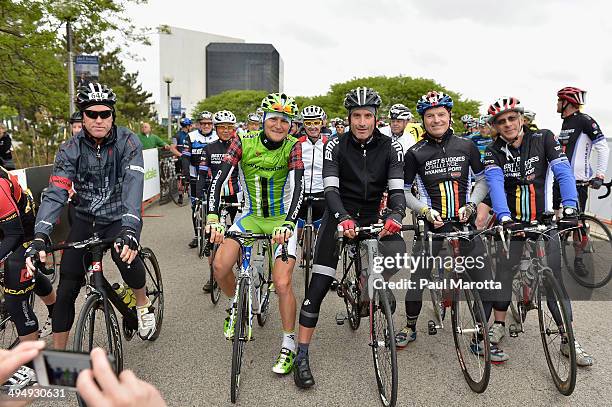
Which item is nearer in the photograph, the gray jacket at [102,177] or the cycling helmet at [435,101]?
the gray jacket at [102,177]

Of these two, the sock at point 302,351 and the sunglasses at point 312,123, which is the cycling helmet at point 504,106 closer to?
the sock at point 302,351

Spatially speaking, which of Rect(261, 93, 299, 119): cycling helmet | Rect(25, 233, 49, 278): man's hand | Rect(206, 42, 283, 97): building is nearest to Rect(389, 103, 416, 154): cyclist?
Rect(261, 93, 299, 119): cycling helmet

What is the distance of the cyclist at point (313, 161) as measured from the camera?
23.0ft

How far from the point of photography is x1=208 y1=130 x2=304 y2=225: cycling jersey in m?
4.41

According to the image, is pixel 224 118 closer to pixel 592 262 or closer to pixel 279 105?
pixel 279 105

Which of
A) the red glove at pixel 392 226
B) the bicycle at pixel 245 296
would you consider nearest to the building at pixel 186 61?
the bicycle at pixel 245 296

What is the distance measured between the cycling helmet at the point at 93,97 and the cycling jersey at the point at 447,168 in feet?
9.45

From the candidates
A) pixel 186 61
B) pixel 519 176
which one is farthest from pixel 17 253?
pixel 186 61

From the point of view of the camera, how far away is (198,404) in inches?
A: 143

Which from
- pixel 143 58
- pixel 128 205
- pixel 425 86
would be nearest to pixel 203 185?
pixel 128 205

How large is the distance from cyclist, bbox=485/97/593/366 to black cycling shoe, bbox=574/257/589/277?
2863mm

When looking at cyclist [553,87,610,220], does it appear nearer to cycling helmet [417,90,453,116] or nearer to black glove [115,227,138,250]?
cycling helmet [417,90,453,116]

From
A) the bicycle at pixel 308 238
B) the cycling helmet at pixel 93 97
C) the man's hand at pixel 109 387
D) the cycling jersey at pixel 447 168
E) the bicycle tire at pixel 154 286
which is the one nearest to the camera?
the man's hand at pixel 109 387

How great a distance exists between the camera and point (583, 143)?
6.95m
